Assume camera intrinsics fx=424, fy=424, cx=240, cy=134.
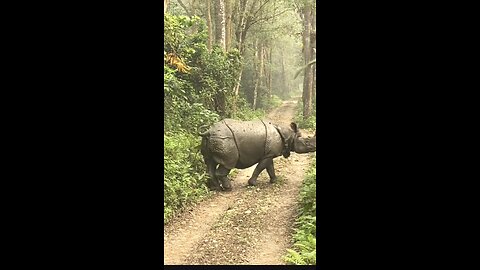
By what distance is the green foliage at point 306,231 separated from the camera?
2.73 metres

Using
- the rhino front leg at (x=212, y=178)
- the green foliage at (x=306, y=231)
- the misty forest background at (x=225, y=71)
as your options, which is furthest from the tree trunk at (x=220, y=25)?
the green foliage at (x=306, y=231)

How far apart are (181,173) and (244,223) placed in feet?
2.13

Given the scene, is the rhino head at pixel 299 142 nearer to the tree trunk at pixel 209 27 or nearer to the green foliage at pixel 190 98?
the green foliage at pixel 190 98

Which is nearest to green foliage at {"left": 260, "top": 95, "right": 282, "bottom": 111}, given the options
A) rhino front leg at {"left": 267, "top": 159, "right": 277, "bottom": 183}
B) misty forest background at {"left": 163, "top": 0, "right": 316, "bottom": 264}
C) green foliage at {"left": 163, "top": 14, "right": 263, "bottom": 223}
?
misty forest background at {"left": 163, "top": 0, "right": 316, "bottom": 264}

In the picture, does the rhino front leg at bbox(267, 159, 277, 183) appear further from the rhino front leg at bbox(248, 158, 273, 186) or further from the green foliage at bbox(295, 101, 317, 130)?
the green foliage at bbox(295, 101, 317, 130)

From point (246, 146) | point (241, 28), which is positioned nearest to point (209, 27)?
point (241, 28)

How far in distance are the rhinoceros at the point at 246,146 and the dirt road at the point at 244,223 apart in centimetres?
11

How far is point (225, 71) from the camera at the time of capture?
12.0ft

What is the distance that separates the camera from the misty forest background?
330 centimetres

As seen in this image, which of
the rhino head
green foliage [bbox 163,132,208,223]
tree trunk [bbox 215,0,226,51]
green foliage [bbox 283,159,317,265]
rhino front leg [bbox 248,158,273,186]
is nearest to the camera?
green foliage [bbox 283,159,317,265]

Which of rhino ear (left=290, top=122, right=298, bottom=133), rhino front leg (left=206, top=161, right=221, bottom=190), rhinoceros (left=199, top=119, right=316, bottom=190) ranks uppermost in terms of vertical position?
rhino ear (left=290, top=122, right=298, bottom=133)
